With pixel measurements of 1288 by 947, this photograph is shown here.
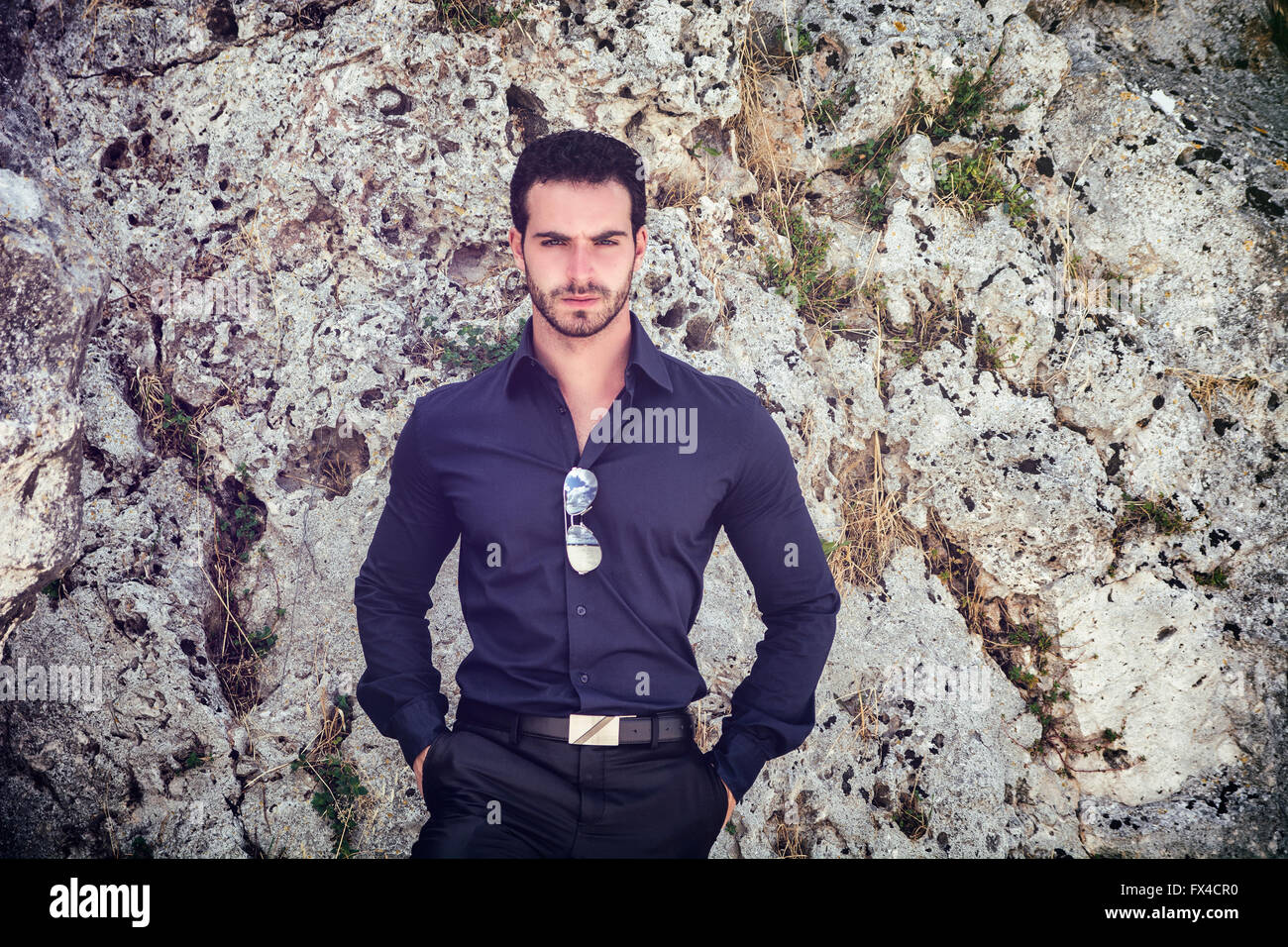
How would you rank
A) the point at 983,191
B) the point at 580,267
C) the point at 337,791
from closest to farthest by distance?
the point at 580,267 < the point at 337,791 < the point at 983,191

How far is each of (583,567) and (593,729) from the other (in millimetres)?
534

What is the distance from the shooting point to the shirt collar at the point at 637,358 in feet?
9.57

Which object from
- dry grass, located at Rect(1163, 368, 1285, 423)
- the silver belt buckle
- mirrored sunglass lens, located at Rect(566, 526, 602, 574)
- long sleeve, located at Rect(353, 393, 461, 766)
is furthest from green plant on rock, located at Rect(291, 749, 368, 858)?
dry grass, located at Rect(1163, 368, 1285, 423)

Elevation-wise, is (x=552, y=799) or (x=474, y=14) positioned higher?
(x=474, y=14)

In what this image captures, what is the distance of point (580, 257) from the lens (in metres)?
2.86

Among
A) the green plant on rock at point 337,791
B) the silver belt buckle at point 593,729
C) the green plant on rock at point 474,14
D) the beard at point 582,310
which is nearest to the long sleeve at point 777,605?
the silver belt buckle at point 593,729

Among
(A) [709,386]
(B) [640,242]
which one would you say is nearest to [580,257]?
(B) [640,242]

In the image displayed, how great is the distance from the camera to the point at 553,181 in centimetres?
294

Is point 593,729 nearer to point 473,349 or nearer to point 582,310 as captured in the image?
point 582,310

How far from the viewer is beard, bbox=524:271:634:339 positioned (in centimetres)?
287

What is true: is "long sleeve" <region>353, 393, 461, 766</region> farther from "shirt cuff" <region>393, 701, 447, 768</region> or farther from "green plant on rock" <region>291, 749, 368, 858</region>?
"green plant on rock" <region>291, 749, 368, 858</region>

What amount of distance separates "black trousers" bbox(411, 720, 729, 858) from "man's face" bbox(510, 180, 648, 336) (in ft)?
4.76

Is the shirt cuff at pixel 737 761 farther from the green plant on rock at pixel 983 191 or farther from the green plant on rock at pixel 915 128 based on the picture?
the green plant on rock at pixel 983 191

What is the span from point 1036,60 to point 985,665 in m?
2.86
